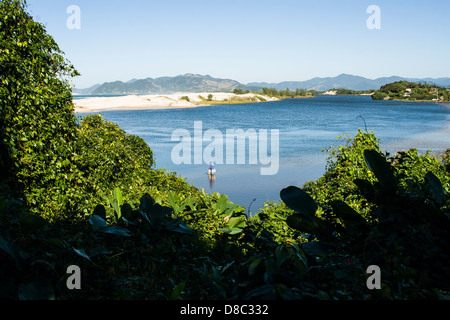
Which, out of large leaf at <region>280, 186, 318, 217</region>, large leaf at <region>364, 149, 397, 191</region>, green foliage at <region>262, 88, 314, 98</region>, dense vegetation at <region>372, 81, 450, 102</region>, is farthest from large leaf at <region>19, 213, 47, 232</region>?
green foliage at <region>262, 88, 314, 98</region>

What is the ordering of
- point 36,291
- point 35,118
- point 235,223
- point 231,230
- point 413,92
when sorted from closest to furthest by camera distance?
point 36,291 < point 231,230 < point 235,223 < point 35,118 < point 413,92

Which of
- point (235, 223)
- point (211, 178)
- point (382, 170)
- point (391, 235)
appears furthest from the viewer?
point (211, 178)

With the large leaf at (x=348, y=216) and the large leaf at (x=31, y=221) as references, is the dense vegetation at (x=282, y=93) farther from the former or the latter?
the large leaf at (x=31, y=221)

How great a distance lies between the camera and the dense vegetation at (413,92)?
12912cm

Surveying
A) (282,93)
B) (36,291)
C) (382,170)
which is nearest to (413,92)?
(282,93)

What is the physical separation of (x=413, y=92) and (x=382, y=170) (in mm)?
157530

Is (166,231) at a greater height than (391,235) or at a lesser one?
lesser

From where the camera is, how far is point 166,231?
425 cm

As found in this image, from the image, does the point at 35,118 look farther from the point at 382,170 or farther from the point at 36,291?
the point at 382,170

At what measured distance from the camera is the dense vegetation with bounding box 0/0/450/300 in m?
2.59

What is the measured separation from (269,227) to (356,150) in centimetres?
280

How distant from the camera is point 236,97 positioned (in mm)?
135125

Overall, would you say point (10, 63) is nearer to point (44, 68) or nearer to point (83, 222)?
point (44, 68)
